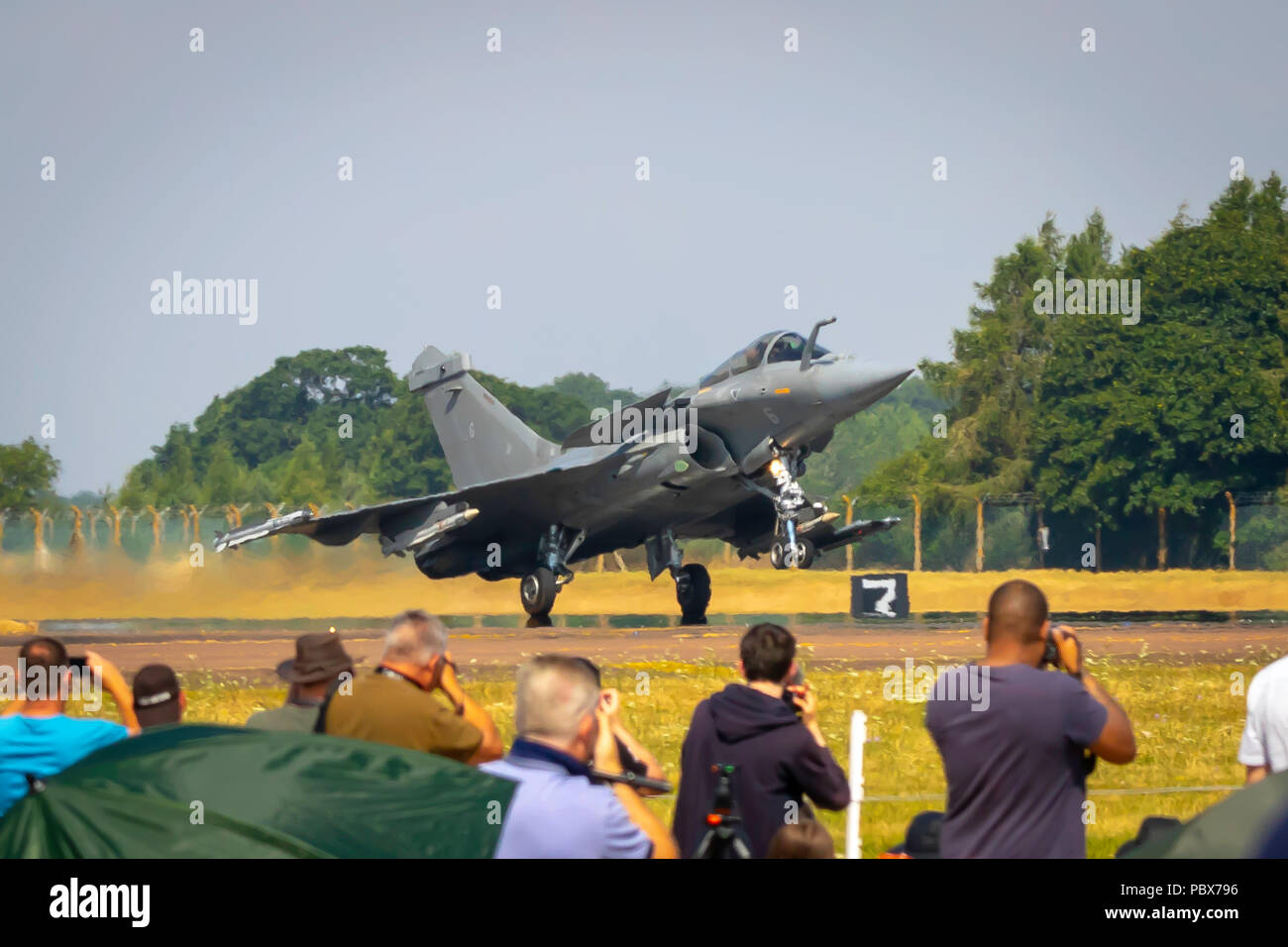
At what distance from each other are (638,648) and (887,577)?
9.56 metres

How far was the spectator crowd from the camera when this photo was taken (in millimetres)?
4316

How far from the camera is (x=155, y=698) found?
6281 mm

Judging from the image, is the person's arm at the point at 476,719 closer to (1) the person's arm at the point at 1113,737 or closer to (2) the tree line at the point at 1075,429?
(1) the person's arm at the point at 1113,737

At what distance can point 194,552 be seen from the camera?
31250 millimetres

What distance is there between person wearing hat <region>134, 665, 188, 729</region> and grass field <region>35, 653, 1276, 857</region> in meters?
3.00

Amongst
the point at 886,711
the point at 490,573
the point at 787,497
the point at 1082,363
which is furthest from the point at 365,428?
the point at 886,711

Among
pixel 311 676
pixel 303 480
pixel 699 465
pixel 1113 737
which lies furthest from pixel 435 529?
pixel 303 480

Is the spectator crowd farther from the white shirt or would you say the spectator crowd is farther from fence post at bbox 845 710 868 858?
fence post at bbox 845 710 868 858

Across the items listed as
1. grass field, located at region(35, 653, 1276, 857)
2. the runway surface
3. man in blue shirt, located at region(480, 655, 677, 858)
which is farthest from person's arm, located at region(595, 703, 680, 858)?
the runway surface

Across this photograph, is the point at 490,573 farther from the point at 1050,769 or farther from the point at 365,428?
the point at 365,428

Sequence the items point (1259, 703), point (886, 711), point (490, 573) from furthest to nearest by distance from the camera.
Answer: point (490, 573) < point (886, 711) < point (1259, 703)

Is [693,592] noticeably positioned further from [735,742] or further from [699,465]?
[735,742]

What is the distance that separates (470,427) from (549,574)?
4.43 meters

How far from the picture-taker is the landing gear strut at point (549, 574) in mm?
25453
